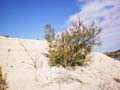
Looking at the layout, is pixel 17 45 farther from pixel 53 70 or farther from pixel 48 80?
pixel 48 80

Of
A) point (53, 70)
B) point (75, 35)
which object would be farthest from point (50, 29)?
point (53, 70)

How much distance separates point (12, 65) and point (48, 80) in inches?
75.4

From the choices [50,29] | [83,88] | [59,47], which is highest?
[50,29]

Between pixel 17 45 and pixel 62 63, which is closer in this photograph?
pixel 62 63

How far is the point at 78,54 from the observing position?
1098cm

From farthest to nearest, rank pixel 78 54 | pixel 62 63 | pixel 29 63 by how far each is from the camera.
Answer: pixel 78 54 < pixel 62 63 < pixel 29 63

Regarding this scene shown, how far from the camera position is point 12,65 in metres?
8.97

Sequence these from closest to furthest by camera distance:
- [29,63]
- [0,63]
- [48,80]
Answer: [48,80], [0,63], [29,63]

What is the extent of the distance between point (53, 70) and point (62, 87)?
1.82 meters

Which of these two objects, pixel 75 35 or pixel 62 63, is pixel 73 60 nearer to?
pixel 62 63

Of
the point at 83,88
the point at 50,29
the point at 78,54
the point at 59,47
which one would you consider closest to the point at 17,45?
the point at 50,29

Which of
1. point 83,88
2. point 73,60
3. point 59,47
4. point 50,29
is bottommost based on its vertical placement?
point 83,88

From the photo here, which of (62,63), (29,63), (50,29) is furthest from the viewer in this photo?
(50,29)

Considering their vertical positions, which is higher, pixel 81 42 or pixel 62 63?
pixel 81 42
